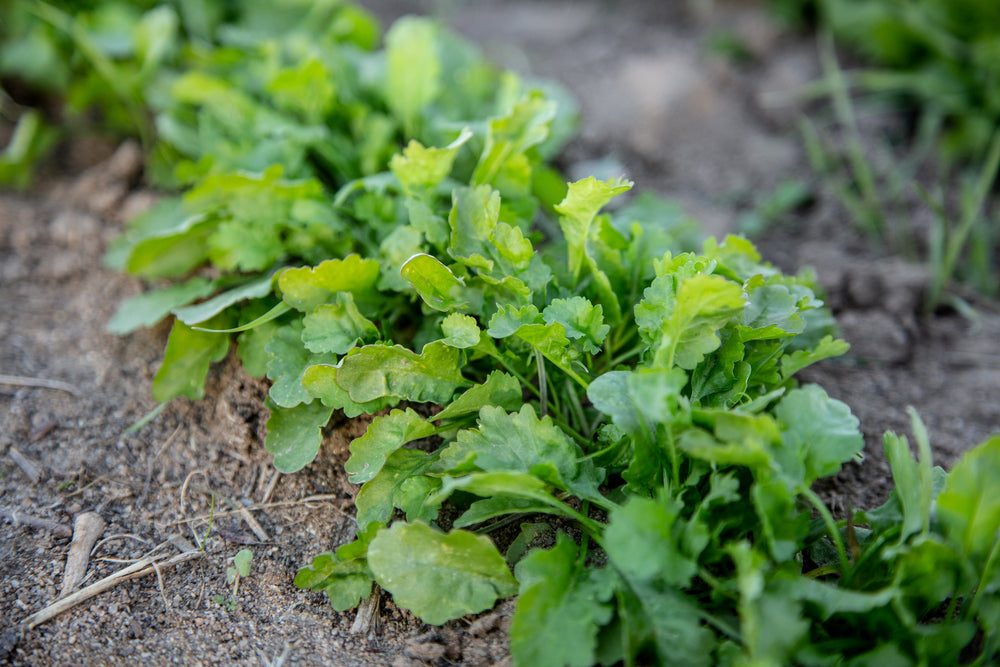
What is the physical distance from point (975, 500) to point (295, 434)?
47.3 inches

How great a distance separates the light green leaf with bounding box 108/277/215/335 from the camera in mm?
1701

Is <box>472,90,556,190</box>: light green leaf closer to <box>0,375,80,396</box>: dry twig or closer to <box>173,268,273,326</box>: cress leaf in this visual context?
<box>173,268,273,326</box>: cress leaf

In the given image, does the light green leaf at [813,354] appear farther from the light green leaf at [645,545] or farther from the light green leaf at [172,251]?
the light green leaf at [172,251]

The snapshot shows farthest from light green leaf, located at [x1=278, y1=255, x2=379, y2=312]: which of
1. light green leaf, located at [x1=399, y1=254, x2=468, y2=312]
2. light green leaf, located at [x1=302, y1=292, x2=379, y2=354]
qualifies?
light green leaf, located at [x1=399, y1=254, x2=468, y2=312]

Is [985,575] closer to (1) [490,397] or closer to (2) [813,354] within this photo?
(2) [813,354]

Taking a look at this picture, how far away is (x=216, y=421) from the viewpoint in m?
1.63

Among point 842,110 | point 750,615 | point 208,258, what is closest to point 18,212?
point 208,258

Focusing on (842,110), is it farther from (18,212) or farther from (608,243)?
(18,212)

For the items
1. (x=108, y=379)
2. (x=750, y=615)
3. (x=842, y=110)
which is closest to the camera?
(x=750, y=615)

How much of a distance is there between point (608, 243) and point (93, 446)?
4.14 ft

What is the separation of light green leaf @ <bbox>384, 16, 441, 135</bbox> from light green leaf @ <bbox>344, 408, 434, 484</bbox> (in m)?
1.02

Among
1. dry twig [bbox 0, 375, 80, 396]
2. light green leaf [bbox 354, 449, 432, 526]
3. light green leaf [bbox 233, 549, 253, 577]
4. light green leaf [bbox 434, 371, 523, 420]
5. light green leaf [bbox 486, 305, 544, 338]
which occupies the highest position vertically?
light green leaf [bbox 486, 305, 544, 338]

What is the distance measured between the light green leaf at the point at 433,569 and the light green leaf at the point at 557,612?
79mm

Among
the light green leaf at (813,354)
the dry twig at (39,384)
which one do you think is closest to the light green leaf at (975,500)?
the light green leaf at (813,354)
